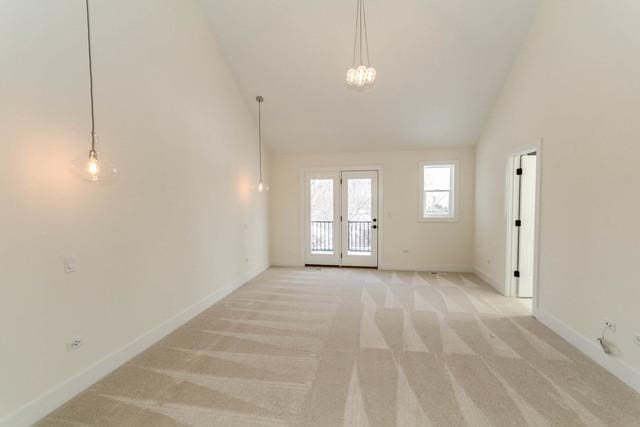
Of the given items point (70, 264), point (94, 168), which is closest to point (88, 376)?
→ point (70, 264)

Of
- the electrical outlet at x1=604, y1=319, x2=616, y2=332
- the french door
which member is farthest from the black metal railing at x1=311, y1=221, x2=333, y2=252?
the electrical outlet at x1=604, y1=319, x2=616, y2=332

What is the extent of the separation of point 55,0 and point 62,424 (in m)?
2.93

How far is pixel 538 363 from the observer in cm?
258

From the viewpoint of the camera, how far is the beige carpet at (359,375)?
1.98m

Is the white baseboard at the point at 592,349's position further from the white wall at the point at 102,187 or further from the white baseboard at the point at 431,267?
the white wall at the point at 102,187

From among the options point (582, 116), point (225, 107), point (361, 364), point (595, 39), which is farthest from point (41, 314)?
point (595, 39)

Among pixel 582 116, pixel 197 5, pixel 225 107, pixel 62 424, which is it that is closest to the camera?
pixel 62 424

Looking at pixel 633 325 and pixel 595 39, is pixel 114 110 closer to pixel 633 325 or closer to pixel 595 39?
pixel 595 39

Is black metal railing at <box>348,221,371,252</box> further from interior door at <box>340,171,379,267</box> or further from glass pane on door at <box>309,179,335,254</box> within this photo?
glass pane on door at <box>309,179,335,254</box>

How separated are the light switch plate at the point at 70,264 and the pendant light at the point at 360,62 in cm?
291

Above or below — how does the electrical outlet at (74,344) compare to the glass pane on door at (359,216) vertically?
below

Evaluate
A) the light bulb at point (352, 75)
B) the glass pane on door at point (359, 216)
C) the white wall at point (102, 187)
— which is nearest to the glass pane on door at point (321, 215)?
the glass pane on door at point (359, 216)

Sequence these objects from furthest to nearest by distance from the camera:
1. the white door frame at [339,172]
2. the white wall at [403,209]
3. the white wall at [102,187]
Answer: the white door frame at [339,172] → the white wall at [403,209] → the white wall at [102,187]

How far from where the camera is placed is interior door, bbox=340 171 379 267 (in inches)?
249
